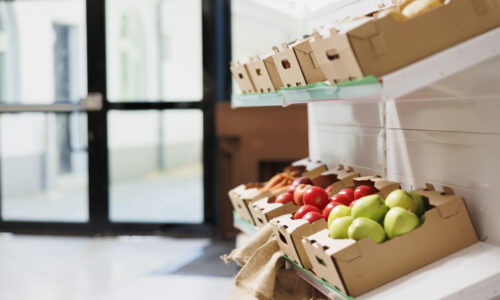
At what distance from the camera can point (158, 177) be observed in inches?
289

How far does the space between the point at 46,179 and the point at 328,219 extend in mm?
6082

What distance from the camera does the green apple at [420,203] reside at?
1.71m

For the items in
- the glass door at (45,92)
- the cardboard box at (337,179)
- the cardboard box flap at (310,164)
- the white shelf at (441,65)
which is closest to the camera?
the white shelf at (441,65)

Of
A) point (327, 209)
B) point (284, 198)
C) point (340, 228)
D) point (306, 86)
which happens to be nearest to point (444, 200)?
point (340, 228)

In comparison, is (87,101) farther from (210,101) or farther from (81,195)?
(81,195)

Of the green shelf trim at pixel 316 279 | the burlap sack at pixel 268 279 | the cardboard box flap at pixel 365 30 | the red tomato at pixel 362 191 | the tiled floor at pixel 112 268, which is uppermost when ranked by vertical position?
the cardboard box flap at pixel 365 30

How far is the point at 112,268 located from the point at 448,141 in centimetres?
279

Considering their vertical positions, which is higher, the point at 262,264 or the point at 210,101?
the point at 210,101

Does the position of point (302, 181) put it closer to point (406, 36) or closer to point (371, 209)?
point (371, 209)

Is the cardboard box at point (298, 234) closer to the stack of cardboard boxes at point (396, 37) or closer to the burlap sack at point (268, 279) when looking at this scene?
the burlap sack at point (268, 279)

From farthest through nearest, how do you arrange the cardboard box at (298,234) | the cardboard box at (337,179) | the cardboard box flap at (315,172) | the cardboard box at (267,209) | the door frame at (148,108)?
1. the door frame at (148,108)
2. the cardboard box flap at (315,172)
3. the cardboard box at (337,179)
4. the cardboard box at (267,209)
5. the cardboard box at (298,234)

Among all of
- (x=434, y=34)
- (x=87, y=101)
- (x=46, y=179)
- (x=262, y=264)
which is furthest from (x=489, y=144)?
(x=46, y=179)

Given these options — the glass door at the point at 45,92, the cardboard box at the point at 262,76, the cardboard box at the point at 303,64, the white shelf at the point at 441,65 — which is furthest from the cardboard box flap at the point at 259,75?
the glass door at the point at 45,92

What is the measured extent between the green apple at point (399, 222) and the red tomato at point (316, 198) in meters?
0.51
